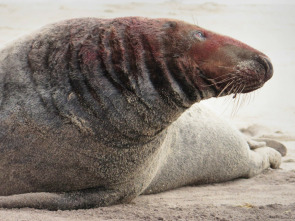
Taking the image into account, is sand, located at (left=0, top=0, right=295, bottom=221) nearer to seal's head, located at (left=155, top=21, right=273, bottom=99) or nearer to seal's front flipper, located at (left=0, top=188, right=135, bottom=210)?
seal's front flipper, located at (left=0, top=188, right=135, bottom=210)

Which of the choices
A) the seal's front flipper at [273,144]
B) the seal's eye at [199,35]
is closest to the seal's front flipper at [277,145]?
the seal's front flipper at [273,144]

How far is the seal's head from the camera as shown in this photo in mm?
3199

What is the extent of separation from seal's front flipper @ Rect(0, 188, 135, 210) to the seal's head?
37.6 inches

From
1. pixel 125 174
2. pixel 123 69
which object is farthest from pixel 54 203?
pixel 123 69

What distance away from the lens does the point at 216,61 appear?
3195mm

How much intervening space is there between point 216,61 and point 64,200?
1.26m

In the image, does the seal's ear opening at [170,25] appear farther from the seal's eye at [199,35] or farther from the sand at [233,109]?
the sand at [233,109]

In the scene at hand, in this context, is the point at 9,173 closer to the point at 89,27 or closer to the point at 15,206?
the point at 15,206

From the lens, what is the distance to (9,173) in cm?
342

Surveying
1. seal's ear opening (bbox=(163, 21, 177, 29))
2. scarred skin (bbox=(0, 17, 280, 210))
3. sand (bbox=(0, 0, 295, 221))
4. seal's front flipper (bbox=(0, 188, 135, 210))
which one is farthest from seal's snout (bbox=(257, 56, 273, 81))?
seal's front flipper (bbox=(0, 188, 135, 210))

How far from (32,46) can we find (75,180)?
2.86ft

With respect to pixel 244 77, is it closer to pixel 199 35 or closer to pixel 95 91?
pixel 199 35

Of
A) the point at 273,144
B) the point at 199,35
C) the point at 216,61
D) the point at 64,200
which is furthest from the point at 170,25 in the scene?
the point at 273,144

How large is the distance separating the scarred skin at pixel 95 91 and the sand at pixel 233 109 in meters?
0.24
